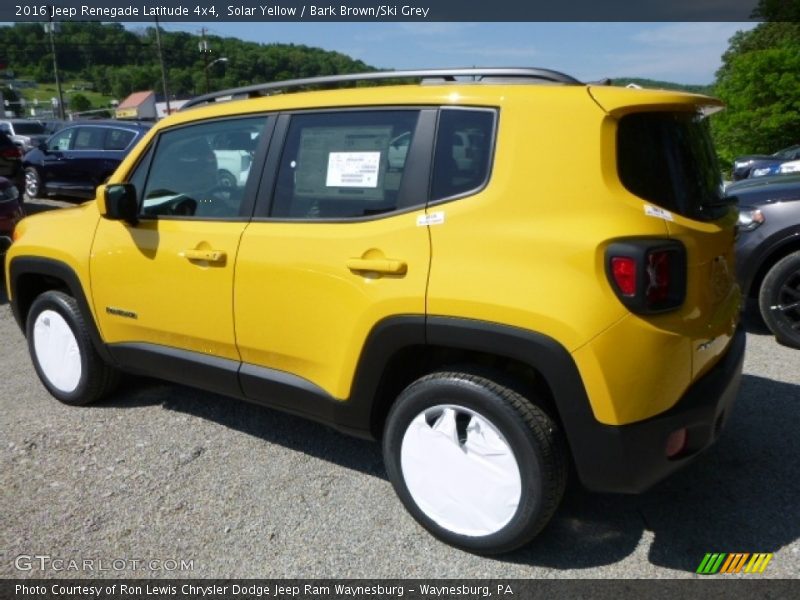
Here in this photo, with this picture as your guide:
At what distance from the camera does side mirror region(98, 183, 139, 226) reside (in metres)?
3.30

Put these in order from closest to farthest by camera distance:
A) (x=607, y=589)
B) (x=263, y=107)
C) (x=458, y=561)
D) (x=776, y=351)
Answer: (x=607, y=589), (x=458, y=561), (x=263, y=107), (x=776, y=351)

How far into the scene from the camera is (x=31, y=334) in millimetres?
4121

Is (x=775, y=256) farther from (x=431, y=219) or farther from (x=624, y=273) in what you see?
(x=431, y=219)

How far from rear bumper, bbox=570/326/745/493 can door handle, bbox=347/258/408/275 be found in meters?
0.85

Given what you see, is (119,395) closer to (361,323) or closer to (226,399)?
(226,399)

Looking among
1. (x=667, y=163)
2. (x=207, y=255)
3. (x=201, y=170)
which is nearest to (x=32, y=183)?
(x=201, y=170)

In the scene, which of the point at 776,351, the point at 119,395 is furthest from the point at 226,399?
the point at 776,351

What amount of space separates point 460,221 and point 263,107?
1208 mm

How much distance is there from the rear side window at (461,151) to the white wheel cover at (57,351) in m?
2.49

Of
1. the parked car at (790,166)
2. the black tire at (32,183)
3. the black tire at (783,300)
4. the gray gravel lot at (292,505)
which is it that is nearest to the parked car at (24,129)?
the black tire at (32,183)

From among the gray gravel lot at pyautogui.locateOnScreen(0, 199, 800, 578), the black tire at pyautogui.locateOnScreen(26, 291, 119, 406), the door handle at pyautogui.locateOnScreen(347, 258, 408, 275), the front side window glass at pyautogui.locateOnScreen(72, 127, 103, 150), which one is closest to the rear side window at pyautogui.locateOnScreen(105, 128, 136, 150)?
the front side window glass at pyautogui.locateOnScreen(72, 127, 103, 150)

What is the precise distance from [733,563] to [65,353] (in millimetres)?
3543

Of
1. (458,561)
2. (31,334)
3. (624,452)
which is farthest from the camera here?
(31,334)

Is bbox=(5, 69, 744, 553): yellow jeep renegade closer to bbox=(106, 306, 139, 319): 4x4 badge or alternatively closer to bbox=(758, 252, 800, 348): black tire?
bbox=(106, 306, 139, 319): 4x4 badge
